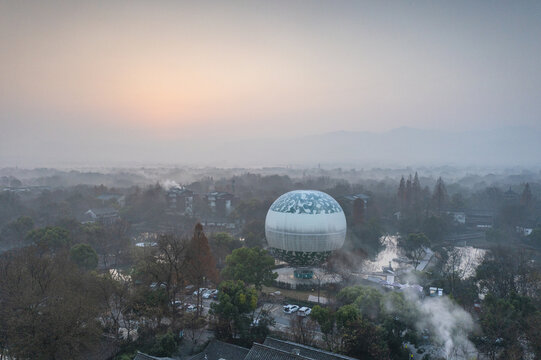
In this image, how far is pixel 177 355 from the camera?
17.4 metres

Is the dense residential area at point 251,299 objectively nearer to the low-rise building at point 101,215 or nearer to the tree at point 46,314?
the tree at point 46,314

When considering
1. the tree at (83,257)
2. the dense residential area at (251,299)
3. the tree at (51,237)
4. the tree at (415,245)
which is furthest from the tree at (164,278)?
the tree at (415,245)

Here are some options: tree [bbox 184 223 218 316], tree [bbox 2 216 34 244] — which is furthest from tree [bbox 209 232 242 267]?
tree [bbox 2 216 34 244]

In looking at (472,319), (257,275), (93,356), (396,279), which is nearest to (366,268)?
(396,279)

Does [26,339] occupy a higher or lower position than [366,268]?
higher

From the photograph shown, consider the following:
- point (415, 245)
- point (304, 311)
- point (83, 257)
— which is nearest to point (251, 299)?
point (304, 311)

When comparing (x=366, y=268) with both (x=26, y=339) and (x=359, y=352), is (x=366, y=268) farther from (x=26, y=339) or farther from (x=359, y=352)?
(x=26, y=339)

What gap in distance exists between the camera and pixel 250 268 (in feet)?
78.7

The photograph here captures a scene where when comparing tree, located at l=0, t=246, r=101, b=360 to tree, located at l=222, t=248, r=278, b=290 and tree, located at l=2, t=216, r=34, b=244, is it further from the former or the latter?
tree, located at l=2, t=216, r=34, b=244

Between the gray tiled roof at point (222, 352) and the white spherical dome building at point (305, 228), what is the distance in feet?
34.5

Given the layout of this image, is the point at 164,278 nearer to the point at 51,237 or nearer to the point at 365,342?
the point at 365,342

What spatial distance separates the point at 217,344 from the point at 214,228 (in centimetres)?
3229

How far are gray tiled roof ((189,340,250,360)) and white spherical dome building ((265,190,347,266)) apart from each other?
10520 millimetres

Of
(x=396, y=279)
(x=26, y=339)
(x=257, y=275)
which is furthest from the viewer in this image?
(x=396, y=279)
